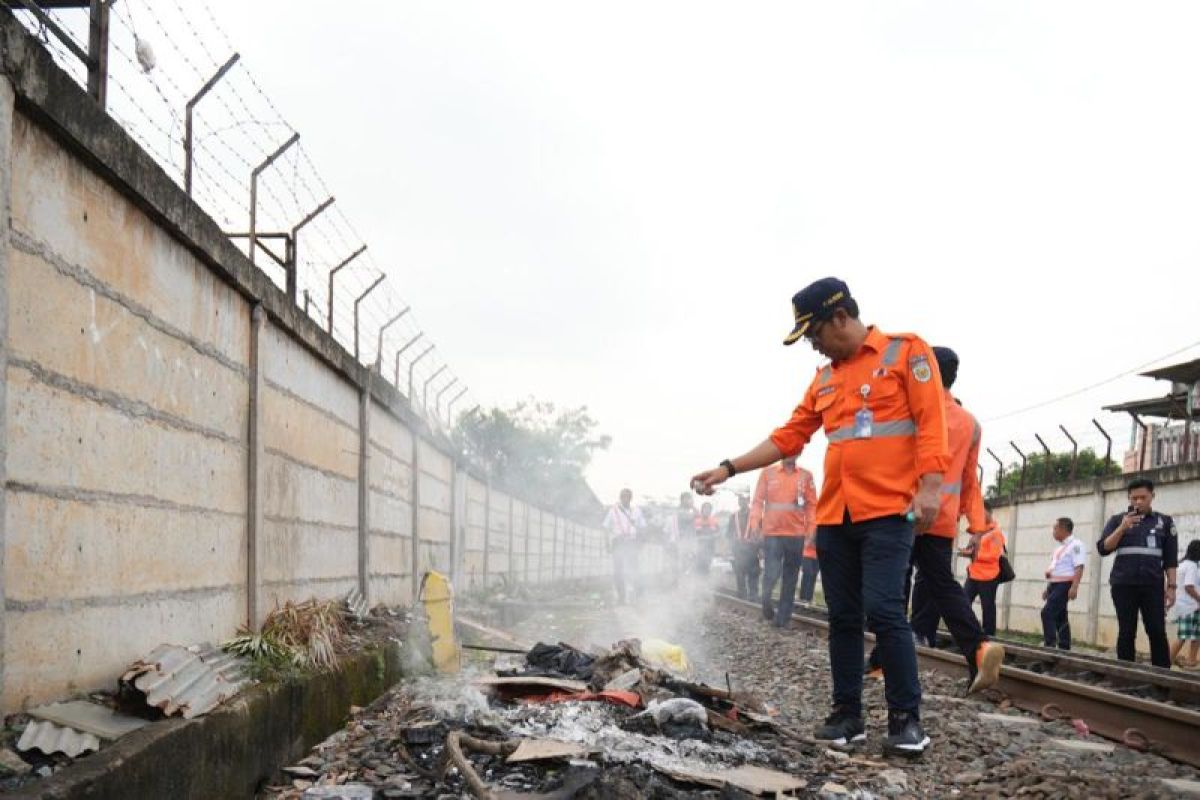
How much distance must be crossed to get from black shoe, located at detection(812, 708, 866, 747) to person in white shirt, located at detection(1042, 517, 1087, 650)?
24.9 feet

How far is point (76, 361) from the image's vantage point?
11.0ft

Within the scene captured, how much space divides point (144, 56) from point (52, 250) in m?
1.42

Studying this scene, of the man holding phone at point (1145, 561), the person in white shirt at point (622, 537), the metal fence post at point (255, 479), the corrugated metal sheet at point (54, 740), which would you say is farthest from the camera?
the person in white shirt at point (622, 537)

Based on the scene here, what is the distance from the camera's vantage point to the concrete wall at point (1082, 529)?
1360cm

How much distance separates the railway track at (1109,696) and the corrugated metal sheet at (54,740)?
4.76 meters

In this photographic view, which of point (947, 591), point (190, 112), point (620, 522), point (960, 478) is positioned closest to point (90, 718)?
point (190, 112)

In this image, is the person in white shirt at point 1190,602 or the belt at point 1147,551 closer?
the belt at point 1147,551

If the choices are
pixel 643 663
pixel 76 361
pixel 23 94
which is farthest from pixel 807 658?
pixel 23 94

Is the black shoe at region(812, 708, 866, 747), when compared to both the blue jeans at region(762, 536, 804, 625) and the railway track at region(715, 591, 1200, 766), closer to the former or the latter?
the railway track at region(715, 591, 1200, 766)

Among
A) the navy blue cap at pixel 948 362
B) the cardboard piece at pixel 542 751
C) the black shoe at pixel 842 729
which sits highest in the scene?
the navy blue cap at pixel 948 362

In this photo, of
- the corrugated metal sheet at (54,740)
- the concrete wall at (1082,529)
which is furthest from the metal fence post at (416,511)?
the concrete wall at (1082,529)

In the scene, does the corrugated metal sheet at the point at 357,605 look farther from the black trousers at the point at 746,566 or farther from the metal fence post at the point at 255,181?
the black trousers at the point at 746,566

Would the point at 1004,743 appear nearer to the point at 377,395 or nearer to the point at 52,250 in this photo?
A: the point at 52,250

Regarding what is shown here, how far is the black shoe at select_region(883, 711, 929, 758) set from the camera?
14.7ft
